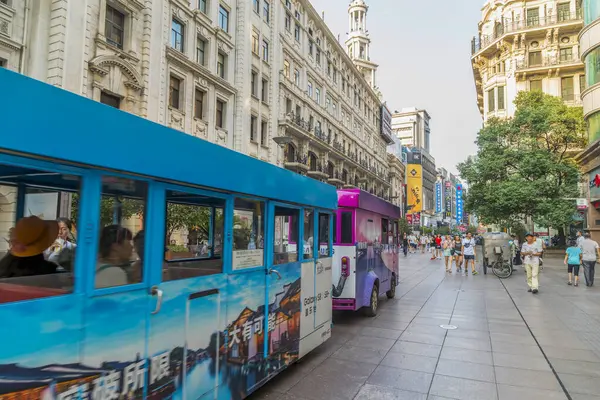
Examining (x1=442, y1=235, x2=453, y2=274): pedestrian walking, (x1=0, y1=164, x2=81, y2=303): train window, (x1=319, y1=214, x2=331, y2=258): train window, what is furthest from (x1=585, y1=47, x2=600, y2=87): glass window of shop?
(x1=0, y1=164, x2=81, y2=303): train window

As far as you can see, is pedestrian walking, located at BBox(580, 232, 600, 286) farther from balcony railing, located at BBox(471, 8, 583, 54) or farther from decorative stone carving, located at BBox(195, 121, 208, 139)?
balcony railing, located at BBox(471, 8, 583, 54)

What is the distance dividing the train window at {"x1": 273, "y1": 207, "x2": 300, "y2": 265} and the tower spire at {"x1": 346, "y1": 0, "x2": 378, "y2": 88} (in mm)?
70368

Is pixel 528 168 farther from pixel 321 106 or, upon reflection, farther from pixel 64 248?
pixel 64 248

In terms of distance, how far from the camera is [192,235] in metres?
4.34

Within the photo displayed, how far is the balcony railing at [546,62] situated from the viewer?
43700 millimetres

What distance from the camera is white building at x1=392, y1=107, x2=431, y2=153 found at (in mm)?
123562

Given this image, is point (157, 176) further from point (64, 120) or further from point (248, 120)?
point (248, 120)

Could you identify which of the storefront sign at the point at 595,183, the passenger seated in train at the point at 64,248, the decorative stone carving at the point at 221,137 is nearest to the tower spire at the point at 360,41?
the storefront sign at the point at 595,183

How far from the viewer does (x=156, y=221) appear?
3012 mm

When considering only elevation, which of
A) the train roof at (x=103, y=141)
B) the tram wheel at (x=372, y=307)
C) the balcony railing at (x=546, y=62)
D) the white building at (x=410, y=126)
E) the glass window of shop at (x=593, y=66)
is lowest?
the tram wheel at (x=372, y=307)

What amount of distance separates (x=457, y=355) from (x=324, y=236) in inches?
103

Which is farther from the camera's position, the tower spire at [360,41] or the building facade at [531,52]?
the tower spire at [360,41]

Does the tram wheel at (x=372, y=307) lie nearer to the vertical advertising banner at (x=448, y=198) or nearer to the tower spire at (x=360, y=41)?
the tower spire at (x=360, y=41)

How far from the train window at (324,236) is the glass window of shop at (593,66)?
26.6 m
